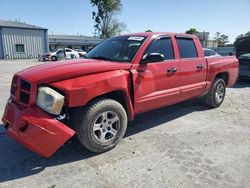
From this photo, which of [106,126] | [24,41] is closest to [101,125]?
[106,126]

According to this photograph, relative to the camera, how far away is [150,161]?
345 cm

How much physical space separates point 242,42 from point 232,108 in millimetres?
7712

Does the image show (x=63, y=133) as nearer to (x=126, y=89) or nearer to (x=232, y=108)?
(x=126, y=89)

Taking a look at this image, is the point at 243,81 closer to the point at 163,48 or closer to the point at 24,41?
the point at 163,48

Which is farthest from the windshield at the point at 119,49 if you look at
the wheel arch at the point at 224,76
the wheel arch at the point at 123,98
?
the wheel arch at the point at 224,76

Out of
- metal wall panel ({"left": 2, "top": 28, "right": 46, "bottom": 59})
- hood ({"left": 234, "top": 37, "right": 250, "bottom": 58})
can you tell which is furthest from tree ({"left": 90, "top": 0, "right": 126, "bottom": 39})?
hood ({"left": 234, "top": 37, "right": 250, "bottom": 58})

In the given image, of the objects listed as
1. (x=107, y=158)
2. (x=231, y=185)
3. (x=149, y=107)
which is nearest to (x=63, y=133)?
(x=107, y=158)

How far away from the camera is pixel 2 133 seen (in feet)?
14.5

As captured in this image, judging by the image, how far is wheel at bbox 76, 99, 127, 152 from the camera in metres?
3.36

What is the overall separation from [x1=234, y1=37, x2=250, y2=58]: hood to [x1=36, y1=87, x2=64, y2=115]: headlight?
11.8m

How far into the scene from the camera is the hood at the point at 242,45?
1236cm

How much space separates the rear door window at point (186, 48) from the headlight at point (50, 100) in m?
2.86

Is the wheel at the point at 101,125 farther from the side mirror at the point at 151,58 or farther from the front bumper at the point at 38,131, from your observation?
the side mirror at the point at 151,58

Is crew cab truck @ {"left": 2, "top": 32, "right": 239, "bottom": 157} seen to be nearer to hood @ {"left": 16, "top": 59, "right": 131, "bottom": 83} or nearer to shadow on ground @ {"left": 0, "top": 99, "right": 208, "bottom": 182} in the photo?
hood @ {"left": 16, "top": 59, "right": 131, "bottom": 83}
